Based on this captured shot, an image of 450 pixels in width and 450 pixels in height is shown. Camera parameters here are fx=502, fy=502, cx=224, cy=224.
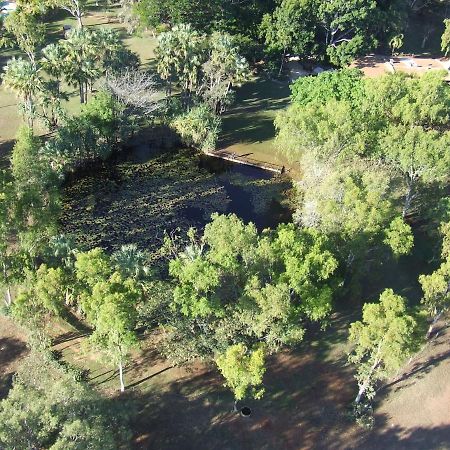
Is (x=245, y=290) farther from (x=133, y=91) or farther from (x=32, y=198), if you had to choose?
(x=133, y=91)

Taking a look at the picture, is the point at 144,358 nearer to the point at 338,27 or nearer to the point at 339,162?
the point at 339,162

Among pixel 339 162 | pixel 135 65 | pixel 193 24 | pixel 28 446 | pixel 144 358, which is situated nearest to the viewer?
pixel 28 446

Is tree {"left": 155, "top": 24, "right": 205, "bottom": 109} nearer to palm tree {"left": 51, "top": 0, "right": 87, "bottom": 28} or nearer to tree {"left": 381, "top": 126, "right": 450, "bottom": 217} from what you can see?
palm tree {"left": 51, "top": 0, "right": 87, "bottom": 28}

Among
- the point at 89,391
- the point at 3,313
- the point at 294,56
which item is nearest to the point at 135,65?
the point at 294,56

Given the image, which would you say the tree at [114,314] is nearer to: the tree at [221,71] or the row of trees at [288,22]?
the tree at [221,71]

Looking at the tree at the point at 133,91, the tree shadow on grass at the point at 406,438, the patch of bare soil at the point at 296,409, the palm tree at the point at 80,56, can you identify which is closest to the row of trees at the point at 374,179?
the patch of bare soil at the point at 296,409

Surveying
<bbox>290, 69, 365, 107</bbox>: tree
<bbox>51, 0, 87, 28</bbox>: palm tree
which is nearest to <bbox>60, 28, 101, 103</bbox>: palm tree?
<bbox>51, 0, 87, 28</bbox>: palm tree

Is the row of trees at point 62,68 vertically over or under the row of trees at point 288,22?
under
